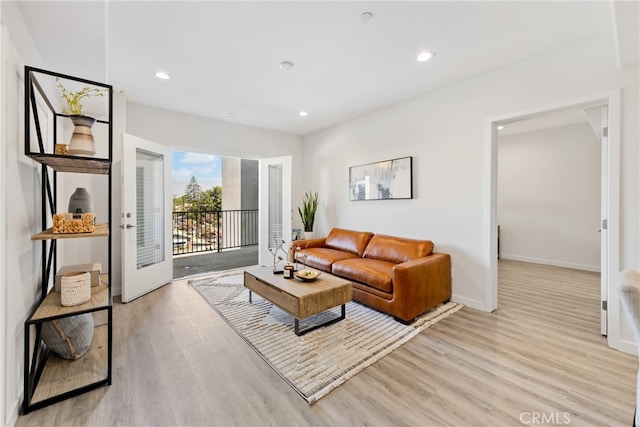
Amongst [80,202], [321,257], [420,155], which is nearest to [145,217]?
[80,202]

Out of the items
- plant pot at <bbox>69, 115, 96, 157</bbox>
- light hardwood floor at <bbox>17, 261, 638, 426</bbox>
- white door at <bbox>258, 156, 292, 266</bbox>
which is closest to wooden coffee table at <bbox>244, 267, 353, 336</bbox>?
light hardwood floor at <bbox>17, 261, 638, 426</bbox>

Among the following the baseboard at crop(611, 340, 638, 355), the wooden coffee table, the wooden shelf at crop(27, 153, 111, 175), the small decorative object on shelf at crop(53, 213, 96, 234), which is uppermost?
the wooden shelf at crop(27, 153, 111, 175)

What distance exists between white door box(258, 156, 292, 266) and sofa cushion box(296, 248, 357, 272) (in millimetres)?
921

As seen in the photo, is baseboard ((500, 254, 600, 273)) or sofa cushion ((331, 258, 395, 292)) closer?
sofa cushion ((331, 258, 395, 292))

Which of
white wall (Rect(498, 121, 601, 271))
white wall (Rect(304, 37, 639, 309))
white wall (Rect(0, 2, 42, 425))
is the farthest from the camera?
white wall (Rect(498, 121, 601, 271))

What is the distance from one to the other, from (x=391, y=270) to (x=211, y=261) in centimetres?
415

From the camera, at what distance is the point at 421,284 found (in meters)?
2.74

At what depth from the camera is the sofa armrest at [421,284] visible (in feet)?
8.50

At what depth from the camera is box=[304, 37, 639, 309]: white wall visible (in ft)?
7.05

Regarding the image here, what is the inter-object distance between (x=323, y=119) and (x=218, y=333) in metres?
3.59

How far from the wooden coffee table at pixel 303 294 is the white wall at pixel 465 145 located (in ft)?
5.08

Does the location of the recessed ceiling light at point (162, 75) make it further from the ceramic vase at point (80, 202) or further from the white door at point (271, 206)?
the white door at point (271, 206)

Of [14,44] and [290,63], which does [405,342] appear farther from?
[14,44]

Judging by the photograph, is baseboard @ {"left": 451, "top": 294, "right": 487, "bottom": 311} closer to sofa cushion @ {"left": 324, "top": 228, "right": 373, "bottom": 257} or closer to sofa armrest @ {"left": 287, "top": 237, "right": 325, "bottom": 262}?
sofa cushion @ {"left": 324, "top": 228, "right": 373, "bottom": 257}
